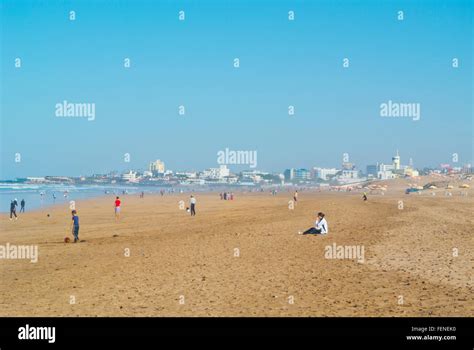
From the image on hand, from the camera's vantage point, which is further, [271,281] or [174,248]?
[174,248]

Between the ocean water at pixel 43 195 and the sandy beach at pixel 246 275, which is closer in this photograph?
the sandy beach at pixel 246 275

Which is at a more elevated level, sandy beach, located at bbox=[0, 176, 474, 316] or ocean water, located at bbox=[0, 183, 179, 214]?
sandy beach, located at bbox=[0, 176, 474, 316]

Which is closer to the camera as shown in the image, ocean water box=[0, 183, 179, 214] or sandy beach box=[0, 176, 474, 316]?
sandy beach box=[0, 176, 474, 316]

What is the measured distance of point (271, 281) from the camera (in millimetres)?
13414

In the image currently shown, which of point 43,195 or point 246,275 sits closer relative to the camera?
point 246,275

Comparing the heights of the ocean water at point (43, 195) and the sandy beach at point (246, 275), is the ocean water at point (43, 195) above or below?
below

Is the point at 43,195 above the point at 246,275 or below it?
below
